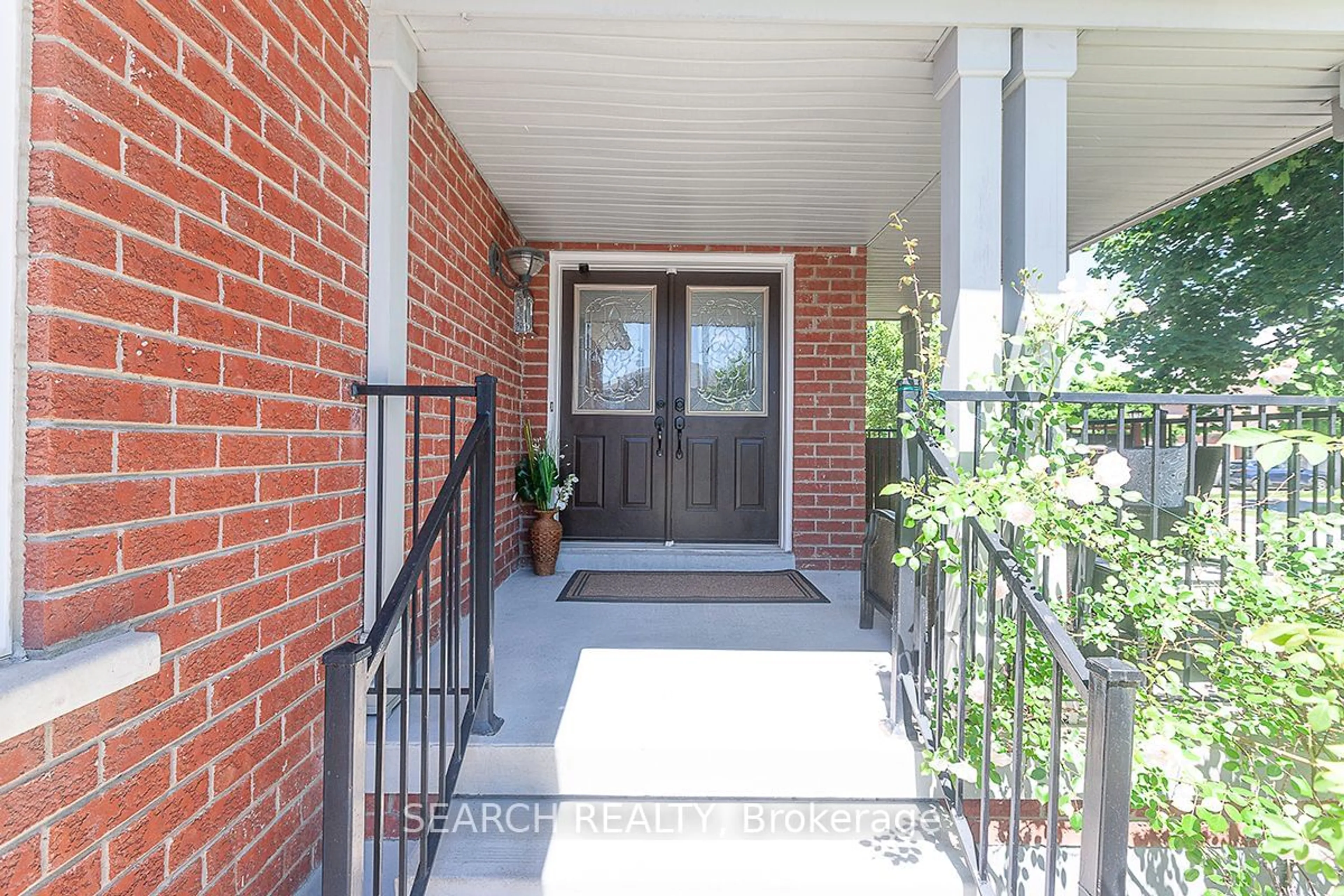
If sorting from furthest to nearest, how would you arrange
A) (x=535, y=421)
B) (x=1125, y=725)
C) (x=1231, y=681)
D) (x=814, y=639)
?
(x=535, y=421) → (x=814, y=639) → (x=1231, y=681) → (x=1125, y=725)

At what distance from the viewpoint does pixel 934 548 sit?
1891 mm

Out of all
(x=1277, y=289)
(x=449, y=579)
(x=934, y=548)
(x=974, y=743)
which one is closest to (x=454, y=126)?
(x=449, y=579)

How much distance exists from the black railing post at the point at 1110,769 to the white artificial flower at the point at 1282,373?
4.05 feet

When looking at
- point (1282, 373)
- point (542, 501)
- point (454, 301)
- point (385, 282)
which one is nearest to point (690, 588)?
point (542, 501)

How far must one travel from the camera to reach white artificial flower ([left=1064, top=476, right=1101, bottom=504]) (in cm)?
157

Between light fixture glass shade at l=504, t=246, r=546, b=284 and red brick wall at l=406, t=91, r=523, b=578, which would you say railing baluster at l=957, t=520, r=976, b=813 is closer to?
red brick wall at l=406, t=91, r=523, b=578

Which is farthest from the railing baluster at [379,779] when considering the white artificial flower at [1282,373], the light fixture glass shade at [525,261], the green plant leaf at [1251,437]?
the light fixture glass shade at [525,261]

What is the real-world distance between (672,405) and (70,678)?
388cm

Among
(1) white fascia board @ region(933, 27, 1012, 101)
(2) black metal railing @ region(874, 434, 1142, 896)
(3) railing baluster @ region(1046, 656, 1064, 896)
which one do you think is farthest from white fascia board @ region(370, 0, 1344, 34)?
(3) railing baluster @ region(1046, 656, 1064, 896)

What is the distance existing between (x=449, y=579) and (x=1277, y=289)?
7.04 meters

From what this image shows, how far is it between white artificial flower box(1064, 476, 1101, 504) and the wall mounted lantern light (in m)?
3.06

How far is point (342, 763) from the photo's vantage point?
3.71 ft

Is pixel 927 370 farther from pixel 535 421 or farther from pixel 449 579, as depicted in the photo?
pixel 535 421

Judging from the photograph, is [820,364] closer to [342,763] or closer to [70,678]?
[342,763]
